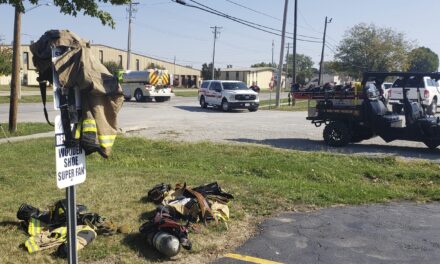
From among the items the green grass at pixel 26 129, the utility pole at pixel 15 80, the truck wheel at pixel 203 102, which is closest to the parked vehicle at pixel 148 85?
the truck wheel at pixel 203 102

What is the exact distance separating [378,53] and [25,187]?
6861cm

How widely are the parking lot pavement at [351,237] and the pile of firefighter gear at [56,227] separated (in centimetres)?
134

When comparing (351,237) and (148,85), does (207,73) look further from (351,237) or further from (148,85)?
(351,237)

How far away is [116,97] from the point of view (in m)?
3.87

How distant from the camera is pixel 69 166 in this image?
3.56 metres

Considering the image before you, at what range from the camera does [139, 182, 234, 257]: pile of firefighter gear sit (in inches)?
189

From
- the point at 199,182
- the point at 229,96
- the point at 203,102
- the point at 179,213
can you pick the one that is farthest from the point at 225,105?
the point at 179,213

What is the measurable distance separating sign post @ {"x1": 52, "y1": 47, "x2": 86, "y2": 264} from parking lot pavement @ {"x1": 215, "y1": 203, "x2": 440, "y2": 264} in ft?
5.53

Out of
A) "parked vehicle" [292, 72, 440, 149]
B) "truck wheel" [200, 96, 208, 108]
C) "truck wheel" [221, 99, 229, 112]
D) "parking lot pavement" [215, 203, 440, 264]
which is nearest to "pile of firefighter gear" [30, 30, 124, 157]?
"parking lot pavement" [215, 203, 440, 264]

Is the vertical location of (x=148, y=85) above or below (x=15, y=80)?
below

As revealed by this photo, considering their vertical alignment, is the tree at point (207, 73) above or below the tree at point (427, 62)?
below

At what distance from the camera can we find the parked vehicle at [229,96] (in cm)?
2853

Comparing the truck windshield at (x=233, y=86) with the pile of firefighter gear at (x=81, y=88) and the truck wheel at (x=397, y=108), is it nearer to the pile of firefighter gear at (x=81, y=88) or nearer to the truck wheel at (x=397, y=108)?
the truck wheel at (x=397, y=108)

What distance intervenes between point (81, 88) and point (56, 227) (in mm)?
2200
